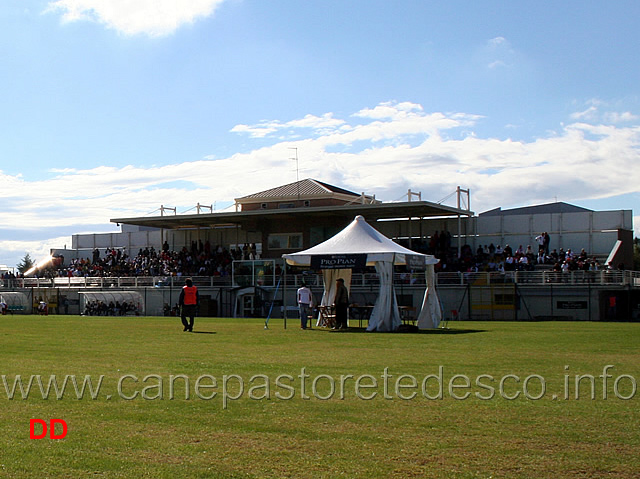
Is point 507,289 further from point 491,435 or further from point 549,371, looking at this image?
point 491,435

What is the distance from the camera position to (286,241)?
58.3 meters

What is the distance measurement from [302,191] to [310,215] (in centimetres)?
423

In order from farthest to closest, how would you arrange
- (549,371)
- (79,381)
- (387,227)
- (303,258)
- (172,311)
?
(387,227), (172,311), (303,258), (549,371), (79,381)

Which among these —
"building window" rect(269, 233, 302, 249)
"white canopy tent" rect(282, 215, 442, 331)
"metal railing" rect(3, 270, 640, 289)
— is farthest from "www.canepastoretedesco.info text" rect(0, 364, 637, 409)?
"building window" rect(269, 233, 302, 249)

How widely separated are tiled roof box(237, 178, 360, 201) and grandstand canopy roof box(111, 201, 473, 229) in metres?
2.21

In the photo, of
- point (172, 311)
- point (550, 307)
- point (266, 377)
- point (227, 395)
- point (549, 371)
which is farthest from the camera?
point (172, 311)

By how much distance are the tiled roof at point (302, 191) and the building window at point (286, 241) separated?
3.08 metres

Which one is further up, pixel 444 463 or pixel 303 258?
pixel 303 258

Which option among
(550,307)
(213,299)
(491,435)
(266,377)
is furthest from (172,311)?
(491,435)

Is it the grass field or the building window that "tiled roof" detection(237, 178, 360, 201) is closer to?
the building window

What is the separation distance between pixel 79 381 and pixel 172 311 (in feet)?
126

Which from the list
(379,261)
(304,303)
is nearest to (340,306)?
(304,303)

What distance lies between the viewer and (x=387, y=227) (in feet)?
187

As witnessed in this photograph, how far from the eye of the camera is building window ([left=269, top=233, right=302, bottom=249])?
190ft
